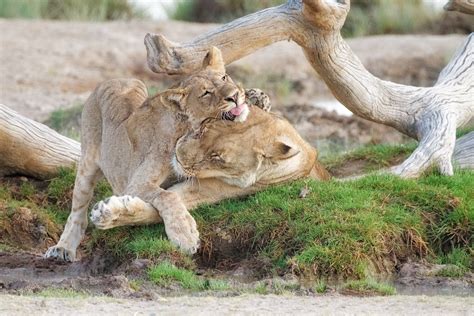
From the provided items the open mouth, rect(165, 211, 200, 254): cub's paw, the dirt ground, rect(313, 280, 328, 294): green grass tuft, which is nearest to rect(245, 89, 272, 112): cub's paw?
the open mouth

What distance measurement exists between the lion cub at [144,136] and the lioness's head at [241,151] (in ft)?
0.40

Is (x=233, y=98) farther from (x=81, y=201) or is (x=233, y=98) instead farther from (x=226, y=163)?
(x=81, y=201)

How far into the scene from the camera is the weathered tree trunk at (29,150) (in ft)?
34.1

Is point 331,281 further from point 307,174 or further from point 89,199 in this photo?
point 89,199

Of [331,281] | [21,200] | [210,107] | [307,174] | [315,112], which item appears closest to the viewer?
[331,281]

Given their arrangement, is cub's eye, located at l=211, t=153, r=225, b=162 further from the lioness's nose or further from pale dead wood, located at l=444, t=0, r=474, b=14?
pale dead wood, located at l=444, t=0, r=474, b=14

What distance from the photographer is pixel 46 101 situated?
1641cm

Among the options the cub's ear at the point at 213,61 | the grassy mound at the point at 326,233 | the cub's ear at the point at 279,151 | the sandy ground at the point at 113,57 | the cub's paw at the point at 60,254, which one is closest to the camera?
the grassy mound at the point at 326,233

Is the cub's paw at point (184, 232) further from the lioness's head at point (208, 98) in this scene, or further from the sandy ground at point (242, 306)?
the sandy ground at point (242, 306)

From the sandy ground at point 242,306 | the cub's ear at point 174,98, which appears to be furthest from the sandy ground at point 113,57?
the sandy ground at point 242,306

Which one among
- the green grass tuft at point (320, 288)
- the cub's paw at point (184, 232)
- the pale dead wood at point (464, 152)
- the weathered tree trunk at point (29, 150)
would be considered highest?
the pale dead wood at point (464, 152)

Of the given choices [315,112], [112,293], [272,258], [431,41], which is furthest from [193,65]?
[431,41]

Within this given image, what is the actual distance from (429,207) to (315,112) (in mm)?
7475

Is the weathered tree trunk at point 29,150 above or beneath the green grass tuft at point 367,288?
above
